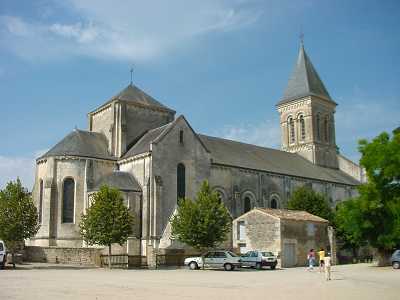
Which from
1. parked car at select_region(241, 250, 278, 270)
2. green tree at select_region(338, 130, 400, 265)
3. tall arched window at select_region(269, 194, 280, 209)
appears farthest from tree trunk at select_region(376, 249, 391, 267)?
tall arched window at select_region(269, 194, 280, 209)

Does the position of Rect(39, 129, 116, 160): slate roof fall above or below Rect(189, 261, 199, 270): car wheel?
above

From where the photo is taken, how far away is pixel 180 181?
40562 mm

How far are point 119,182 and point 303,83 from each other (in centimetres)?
3511

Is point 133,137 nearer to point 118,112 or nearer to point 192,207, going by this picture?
point 118,112

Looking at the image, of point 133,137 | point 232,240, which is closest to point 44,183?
point 133,137

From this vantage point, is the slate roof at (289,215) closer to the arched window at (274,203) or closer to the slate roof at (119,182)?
the arched window at (274,203)

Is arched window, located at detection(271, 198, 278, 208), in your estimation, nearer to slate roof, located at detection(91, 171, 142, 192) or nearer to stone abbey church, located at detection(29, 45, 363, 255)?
stone abbey church, located at detection(29, 45, 363, 255)

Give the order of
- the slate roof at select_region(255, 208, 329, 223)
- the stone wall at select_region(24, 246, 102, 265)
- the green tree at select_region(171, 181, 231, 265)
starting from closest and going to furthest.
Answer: the green tree at select_region(171, 181, 231, 265)
the stone wall at select_region(24, 246, 102, 265)
the slate roof at select_region(255, 208, 329, 223)

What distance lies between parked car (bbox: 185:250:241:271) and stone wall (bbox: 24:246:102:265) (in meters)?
6.67

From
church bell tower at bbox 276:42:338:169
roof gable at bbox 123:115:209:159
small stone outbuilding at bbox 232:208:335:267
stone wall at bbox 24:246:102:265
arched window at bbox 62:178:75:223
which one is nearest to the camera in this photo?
stone wall at bbox 24:246:102:265

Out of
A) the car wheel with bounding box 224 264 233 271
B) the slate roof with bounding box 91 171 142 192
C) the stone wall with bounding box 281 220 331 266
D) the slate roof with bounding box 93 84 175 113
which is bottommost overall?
the car wheel with bounding box 224 264 233 271

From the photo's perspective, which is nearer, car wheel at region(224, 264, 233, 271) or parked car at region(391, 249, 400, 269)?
car wheel at region(224, 264, 233, 271)

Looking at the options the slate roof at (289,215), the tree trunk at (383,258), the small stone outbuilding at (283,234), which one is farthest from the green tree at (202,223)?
the tree trunk at (383,258)

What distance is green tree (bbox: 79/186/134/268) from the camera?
31.3 meters
